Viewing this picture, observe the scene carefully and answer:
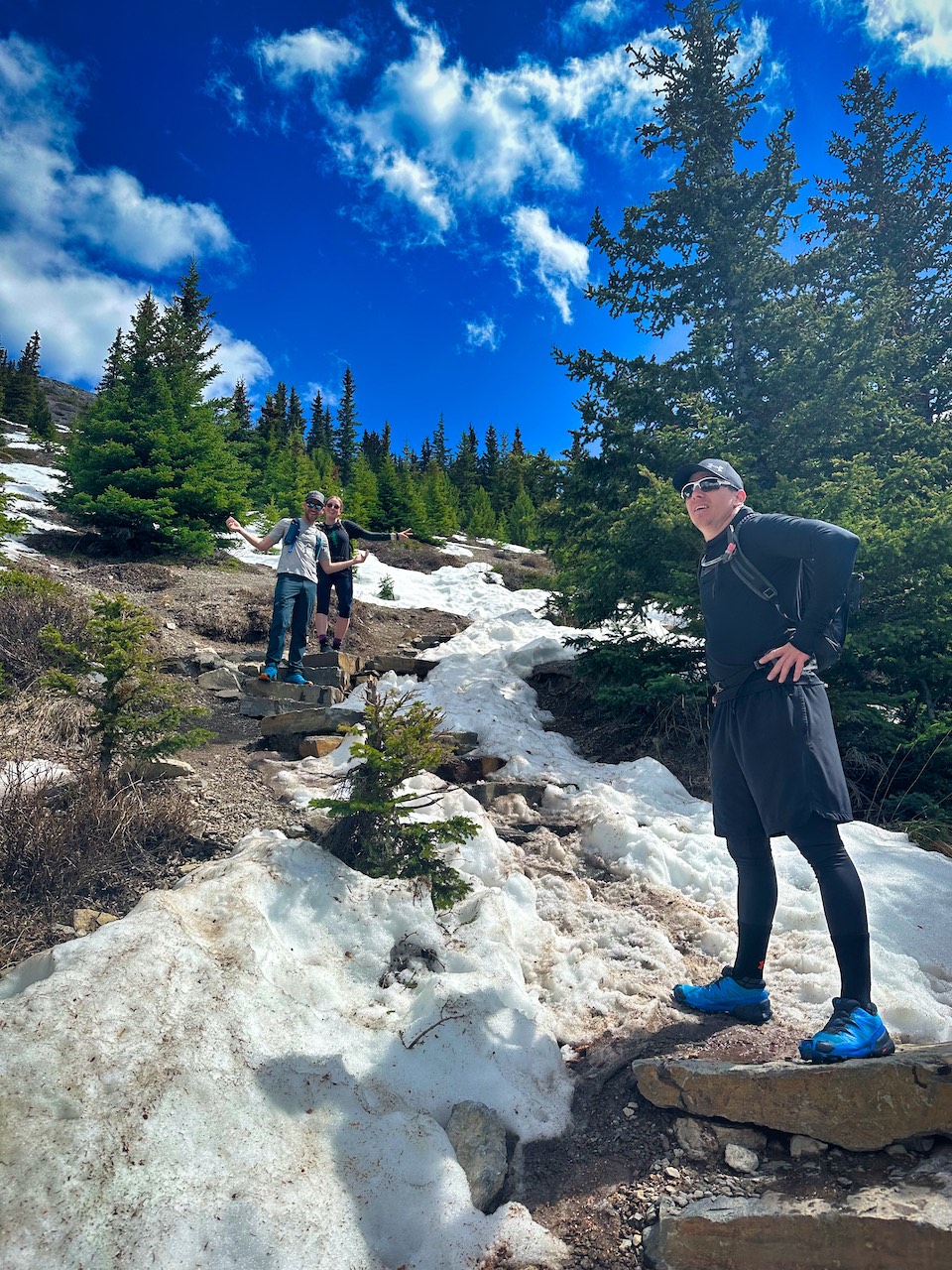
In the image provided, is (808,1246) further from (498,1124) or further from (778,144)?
(778,144)

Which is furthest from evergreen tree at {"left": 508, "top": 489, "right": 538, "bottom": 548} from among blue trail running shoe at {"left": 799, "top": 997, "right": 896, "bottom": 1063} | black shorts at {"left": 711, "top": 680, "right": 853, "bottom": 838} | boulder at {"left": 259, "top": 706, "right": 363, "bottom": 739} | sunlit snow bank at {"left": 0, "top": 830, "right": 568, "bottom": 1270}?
blue trail running shoe at {"left": 799, "top": 997, "right": 896, "bottom": 1063}

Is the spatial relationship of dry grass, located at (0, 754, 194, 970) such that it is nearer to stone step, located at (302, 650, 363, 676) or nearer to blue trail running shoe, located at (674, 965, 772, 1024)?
blue trail running shoe, located at (674, 965, 772, 1024)

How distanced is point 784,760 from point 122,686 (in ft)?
12.5

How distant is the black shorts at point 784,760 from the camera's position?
7.93 ft

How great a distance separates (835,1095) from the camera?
1999mm

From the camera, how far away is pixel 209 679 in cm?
757

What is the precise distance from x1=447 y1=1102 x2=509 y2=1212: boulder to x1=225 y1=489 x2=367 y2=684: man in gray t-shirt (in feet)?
17.8

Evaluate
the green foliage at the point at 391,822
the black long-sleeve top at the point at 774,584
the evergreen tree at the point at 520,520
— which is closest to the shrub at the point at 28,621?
the green foliage at the point at 391,822

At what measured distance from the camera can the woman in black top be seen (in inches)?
343

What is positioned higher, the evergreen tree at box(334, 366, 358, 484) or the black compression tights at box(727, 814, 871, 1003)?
the evergreen tree at box(334, 366, 358, 484)

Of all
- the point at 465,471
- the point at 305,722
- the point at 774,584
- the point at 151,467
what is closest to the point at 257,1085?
the point at 774,584

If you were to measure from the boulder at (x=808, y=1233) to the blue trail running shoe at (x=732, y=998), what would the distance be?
1.00 metres

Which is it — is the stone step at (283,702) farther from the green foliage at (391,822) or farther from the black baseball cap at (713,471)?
the black baseball cap at (713,471)

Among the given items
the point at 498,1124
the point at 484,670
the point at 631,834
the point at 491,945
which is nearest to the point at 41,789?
the point at 491,945
